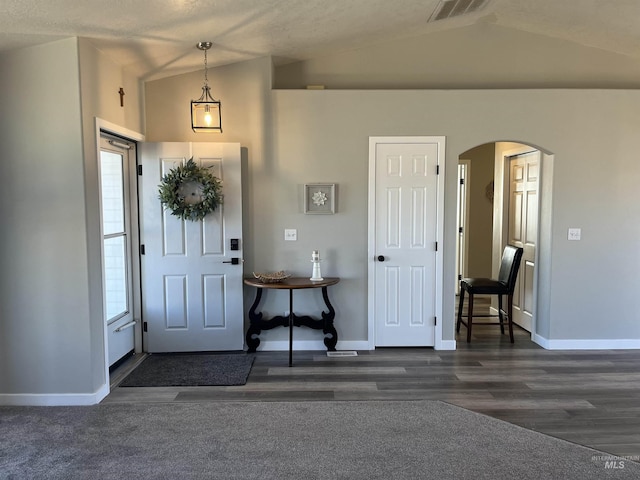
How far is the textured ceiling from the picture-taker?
2812 millimetres

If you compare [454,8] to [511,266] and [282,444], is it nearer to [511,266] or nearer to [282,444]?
[511,266]

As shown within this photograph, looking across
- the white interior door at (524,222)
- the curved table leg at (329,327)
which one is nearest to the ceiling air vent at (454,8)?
the white interior door at (524,222)

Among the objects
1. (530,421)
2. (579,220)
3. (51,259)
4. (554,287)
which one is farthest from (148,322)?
(579,220)

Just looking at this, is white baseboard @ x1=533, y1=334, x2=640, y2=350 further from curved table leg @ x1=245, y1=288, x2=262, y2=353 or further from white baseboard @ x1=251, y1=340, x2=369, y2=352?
curved table leg @ x1=245, y1=288, x2=262, y2=353

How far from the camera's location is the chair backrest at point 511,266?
468 centimetres

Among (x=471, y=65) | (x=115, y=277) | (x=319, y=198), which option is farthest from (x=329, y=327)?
(x=471, y=65)

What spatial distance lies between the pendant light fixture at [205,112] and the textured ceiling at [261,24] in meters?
0.26

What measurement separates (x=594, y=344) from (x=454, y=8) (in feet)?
11.3

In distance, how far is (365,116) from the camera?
14.1 ft

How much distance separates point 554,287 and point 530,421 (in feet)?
6.03

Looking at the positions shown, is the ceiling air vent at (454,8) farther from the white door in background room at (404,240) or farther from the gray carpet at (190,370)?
the gray carpet at (190,370)

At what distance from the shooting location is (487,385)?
3607 millimetres

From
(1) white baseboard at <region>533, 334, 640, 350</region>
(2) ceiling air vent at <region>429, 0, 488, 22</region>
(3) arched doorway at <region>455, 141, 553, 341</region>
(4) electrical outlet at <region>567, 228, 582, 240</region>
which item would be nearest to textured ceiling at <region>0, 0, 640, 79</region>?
(2) ceiling air vent at <region>429, 0, 488, 22</region>

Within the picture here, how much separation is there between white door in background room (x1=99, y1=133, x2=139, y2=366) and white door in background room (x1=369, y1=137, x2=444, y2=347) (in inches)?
88.8
